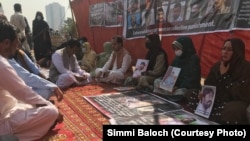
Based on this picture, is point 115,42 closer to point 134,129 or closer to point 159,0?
point 159,0

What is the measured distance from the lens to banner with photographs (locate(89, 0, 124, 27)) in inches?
291

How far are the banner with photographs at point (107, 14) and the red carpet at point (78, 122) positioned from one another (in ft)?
10.5

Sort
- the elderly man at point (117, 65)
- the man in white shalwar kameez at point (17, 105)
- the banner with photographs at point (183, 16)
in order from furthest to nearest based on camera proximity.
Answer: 1. the elderly man at point (117, 65)
2. the banner with photographs at point (183, 16)
3. the man in white shalwar kameez at point (17, 105)

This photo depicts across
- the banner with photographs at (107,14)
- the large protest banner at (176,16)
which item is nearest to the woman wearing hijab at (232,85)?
the large protest banner at (176,16)

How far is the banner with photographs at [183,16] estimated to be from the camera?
418cm

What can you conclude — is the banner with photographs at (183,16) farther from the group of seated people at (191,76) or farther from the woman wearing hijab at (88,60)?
the woman wearing hijab at (88,60)

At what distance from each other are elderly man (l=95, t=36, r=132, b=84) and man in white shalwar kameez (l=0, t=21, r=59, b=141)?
2.71 metres

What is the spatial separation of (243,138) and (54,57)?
12.5ft

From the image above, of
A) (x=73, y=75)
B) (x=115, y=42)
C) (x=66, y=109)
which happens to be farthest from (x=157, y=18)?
(x=66, y=109)

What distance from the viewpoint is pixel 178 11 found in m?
5.32

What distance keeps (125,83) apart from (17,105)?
2810mm

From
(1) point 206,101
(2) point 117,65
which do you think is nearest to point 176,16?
(2) point 117,65

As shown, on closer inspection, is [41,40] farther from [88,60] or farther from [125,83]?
[125,83]

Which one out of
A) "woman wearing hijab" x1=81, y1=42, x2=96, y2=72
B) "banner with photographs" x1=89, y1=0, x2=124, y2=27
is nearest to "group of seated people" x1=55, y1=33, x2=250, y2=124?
"woman wearing hijab" x1=81, y1=42, x2=96, y2=72
